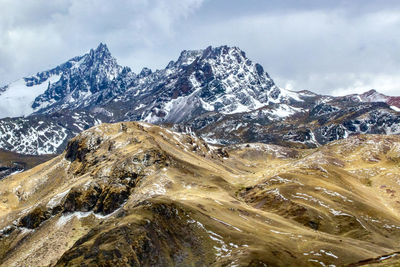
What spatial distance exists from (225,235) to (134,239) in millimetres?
28799

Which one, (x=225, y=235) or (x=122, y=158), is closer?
(x=225, y=235)

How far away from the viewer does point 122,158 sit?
190125mm

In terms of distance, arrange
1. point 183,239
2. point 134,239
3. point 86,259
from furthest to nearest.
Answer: point 183,239 < point 134,239 < point 86,259

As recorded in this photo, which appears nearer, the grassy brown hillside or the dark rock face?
the grassy brown hillside

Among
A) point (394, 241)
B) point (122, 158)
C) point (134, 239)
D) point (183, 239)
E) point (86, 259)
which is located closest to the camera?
point (86, 259)

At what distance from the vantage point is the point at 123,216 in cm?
11481

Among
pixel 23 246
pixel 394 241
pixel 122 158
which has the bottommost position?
pixel 23 246

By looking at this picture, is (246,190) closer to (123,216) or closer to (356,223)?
(356,223)

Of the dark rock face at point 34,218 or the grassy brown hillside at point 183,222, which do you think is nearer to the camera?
the grassy brown hillside at point 183,222

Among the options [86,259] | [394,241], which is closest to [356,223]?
[394,241]

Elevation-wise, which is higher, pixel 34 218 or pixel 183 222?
pixel 183 222

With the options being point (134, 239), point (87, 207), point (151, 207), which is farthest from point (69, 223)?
point (134, 239)

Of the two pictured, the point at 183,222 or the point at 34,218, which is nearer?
the point at 183,222

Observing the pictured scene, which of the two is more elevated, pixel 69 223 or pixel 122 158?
pixel 122 158
